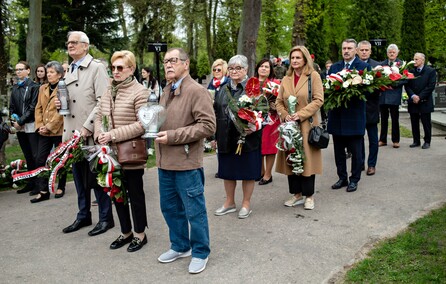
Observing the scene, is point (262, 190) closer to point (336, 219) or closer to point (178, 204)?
point (336, 219)

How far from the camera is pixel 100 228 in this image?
536 centimetres

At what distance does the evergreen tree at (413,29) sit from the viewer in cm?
2645

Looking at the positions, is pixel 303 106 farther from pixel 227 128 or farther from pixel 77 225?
pixel 77 225

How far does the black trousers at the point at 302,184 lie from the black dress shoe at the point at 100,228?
2416 mm

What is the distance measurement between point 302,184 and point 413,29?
23941mm

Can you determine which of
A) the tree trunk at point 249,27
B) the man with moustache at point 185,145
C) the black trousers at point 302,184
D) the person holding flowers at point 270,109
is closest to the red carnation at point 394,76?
the person holding flowers at point 270,109

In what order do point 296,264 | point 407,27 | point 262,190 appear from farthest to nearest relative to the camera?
point 407,27 → point 262,190 → point 296,264

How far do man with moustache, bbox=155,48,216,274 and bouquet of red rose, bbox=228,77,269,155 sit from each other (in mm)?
1062

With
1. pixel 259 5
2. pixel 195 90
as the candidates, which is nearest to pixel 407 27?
pixel 259 5

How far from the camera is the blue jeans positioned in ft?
13.4

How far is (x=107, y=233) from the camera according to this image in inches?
210

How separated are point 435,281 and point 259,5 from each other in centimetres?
958

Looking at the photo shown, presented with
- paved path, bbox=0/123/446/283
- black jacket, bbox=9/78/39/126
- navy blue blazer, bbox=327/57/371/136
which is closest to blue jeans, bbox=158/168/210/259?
paved path, bbox=0/123/446/283

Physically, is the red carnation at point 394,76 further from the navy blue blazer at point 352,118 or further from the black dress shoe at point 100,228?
the black dress shoe at point 100,228
